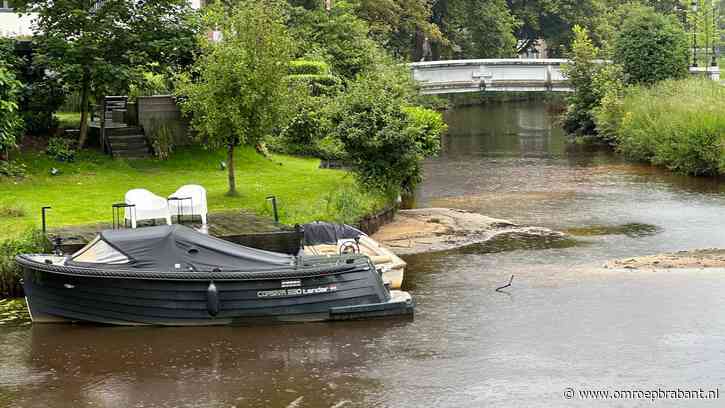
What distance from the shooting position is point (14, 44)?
1550 inches

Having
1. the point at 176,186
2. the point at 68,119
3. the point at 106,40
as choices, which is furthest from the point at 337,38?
the point at 176,186

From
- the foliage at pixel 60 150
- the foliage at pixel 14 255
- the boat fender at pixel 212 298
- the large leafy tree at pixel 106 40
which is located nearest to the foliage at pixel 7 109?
the foliage at pixel 60 150

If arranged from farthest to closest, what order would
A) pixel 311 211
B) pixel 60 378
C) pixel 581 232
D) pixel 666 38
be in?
pixel 666 38 → pixel 581 232 → pixel 311 211 → pixel 60 378

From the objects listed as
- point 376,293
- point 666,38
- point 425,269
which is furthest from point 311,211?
point 666,38

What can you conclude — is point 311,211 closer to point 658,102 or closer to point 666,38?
point 658,102

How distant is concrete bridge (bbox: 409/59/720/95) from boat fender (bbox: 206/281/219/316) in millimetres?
46618

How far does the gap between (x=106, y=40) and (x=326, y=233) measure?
13.4m

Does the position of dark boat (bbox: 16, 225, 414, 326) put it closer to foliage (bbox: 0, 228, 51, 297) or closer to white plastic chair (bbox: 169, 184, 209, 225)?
A: foliage (bbox: 0, 228, 51, 297)

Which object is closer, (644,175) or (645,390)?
(645,390)

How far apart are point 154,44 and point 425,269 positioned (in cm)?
1369

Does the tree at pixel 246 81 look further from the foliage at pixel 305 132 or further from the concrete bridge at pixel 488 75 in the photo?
the concrete bridge at pixel 488 75

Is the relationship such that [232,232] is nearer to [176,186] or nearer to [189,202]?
[189,202]

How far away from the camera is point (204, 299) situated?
82.8 ft

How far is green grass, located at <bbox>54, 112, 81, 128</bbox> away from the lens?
41544mm
